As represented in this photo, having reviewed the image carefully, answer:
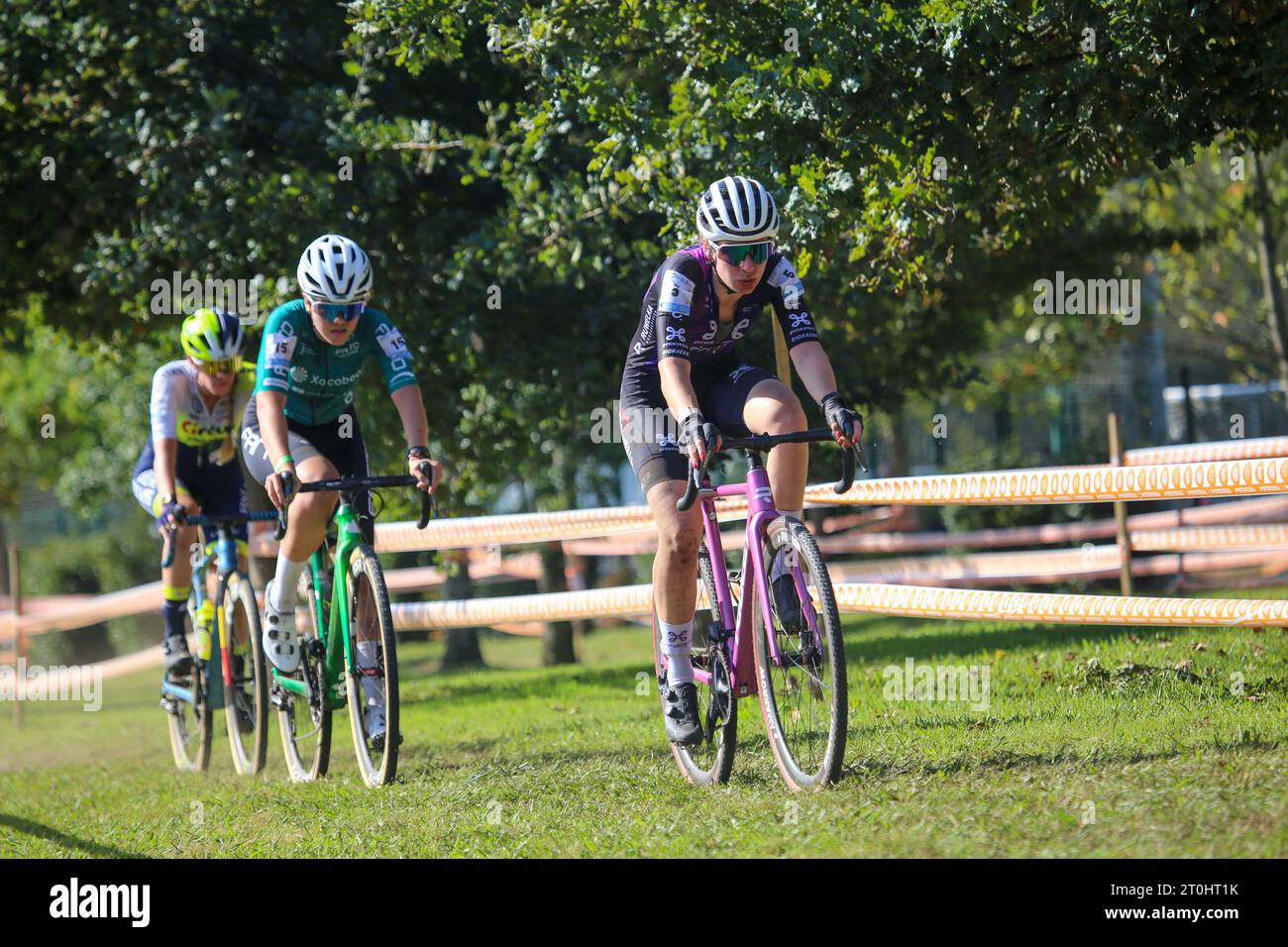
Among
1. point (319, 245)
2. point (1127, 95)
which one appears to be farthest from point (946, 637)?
point (319, 245)

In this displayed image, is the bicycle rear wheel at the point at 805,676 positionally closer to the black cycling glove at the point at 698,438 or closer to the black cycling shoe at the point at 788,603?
the black cycling shoe at the point at 788,603

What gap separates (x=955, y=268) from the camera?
1121 cm

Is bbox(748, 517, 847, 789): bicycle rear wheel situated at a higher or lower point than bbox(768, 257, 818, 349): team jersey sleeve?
lower

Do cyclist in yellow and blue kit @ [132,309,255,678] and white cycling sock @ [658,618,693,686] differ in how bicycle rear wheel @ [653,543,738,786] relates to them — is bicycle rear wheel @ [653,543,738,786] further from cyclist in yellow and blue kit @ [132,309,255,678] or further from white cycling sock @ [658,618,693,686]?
cyclist in yellow and blue kit @ [132,309,255,678]

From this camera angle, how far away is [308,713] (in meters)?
7.77

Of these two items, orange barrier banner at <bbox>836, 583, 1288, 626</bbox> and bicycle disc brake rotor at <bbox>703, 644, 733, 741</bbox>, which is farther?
orange barrier banner at <bbox>836, 583, 1288, 626</bbox>

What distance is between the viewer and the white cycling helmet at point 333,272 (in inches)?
271

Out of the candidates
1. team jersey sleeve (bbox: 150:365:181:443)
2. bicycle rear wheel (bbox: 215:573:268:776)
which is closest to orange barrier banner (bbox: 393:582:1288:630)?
bicycle rear wheel (bbox: 215:573:268:776)

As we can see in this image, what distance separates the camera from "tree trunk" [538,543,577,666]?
16094mm

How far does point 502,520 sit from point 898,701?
11.5ft

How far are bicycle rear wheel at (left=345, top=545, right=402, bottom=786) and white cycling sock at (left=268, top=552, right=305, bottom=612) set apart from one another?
552 millimetres

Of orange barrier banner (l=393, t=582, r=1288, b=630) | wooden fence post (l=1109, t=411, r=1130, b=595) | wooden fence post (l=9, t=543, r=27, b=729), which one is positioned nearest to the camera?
orange barrier banner (l=393, t=582, r=1288, b=630)

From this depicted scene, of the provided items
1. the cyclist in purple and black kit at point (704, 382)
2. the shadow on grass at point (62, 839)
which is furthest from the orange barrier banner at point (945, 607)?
the shadow on grass at point (62, 839)

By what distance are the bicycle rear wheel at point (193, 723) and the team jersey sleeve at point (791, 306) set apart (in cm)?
453
